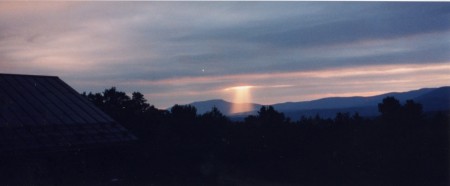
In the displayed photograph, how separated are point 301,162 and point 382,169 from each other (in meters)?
4.51

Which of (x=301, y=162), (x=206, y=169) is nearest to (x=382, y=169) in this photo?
(x=301, y=162)

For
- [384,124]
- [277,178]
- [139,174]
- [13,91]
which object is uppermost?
[13,91]

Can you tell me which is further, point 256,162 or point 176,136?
point 256,162

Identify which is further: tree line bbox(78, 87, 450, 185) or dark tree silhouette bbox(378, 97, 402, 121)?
dark tree silhouette bbox(378, 97, 402, 121)

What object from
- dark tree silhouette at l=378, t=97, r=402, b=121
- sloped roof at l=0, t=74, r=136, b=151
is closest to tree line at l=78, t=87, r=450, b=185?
Result: dark tree silhouette at l=378, t=97, r=402, b=121

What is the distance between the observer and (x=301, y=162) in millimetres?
22703

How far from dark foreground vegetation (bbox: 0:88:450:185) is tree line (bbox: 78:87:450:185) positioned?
0.15 ft

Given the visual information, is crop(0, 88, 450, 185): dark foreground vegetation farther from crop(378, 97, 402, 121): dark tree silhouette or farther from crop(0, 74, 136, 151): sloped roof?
crop(0, 74, 136, 151): sloped roof

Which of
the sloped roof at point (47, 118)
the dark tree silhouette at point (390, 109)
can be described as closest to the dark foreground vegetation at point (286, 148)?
the dark tree silhouette at point (390, 109)

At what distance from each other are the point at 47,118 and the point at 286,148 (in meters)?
14.7

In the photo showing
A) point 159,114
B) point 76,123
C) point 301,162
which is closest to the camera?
point 76,123

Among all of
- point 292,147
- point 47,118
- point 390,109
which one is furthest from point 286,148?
point 47,118

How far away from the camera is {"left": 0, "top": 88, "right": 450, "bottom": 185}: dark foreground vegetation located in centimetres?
1892

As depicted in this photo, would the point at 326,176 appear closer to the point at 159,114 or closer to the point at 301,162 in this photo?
the point at 301,162
